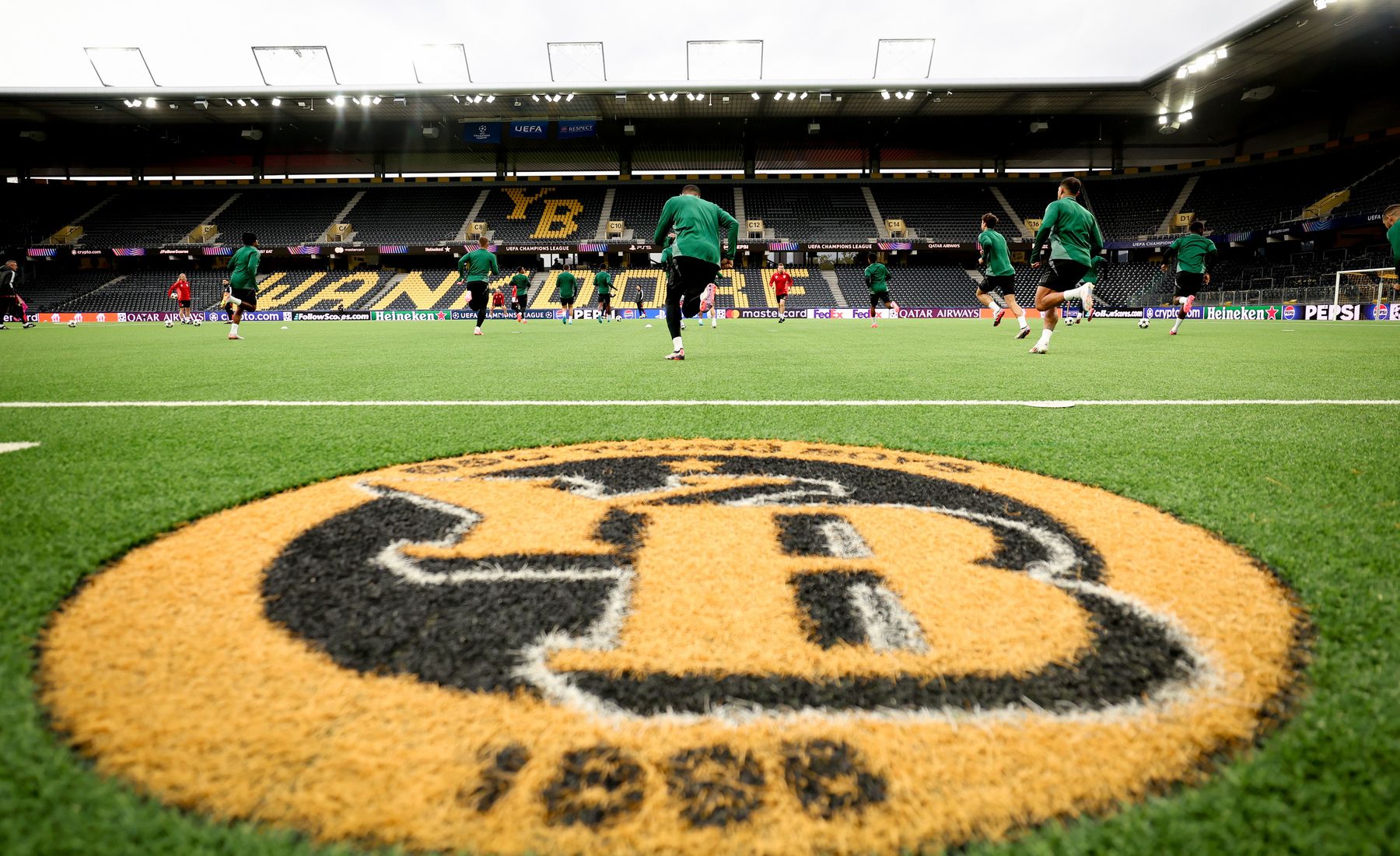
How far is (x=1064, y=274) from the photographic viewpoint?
866 cm

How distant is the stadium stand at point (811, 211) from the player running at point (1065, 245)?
101 feet

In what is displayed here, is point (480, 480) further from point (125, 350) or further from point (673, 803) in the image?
point (125, 350)

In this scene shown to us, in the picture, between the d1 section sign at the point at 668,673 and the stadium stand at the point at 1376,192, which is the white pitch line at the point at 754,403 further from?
the stadium stand at the point at 1376,192

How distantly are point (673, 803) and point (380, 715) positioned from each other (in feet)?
1.62

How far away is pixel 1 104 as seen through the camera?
32.4 meters


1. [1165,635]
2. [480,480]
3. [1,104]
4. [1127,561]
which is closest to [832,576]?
[1165,635]

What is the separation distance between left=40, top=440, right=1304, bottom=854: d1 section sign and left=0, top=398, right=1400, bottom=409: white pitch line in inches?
91.5

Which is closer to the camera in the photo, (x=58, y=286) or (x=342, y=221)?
(x=58, y=286)

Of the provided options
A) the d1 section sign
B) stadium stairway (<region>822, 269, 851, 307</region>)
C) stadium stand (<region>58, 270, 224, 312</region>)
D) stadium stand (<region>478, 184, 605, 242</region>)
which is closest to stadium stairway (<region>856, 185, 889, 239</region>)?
stadium stairway (<region>822, 269, 851, 307</region>)

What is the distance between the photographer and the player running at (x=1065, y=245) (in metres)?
8.45

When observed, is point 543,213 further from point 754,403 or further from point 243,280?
point 754,403

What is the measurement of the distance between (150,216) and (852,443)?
50778 mm

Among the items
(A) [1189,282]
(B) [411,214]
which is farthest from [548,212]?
(A) [1189,282]

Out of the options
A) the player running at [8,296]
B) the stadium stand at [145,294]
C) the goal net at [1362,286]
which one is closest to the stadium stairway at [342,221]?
the stadium stand at [145,294]
